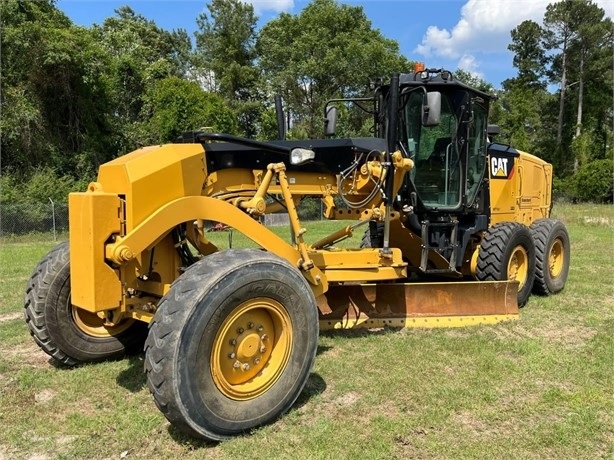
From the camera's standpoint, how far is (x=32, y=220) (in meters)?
18.6

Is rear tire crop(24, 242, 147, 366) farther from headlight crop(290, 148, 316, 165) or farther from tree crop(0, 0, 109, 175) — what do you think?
tree crop(0, 0, 109, 175)

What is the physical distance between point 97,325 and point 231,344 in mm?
1843

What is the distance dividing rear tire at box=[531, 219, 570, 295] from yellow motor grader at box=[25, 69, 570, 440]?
0.04 metres

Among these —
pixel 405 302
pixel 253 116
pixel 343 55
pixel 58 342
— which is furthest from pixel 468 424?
pixel 253 116

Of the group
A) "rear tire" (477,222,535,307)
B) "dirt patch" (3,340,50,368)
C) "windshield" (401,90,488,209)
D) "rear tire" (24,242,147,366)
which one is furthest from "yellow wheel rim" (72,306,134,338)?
"rear tire" (477,222,535,307)

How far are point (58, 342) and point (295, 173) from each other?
2465mm

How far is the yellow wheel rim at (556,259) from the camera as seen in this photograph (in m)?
8.28

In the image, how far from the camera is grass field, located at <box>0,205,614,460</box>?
137 inches

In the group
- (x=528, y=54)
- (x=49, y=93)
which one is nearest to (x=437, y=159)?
(x=49, y=93)

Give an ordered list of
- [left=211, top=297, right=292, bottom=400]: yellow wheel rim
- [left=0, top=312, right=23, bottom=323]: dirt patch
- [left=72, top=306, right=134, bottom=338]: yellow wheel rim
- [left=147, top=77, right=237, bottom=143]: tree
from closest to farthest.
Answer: [left=211, top=297, right=292, bottom=400]: yellow wheel rim, [left=72, top=306, right=134, bottom=338]: yellow wheel rim, [left=0, top=312, right=23, bottom=323]: dirt patch, [left=147, top=77, right=237, bottom=143]: tree

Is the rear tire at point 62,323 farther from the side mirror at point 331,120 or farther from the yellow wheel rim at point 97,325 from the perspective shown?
the side mirror at point 331,120

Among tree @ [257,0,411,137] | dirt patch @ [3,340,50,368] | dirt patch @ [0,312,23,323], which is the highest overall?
tree @ [257,0,411,137]

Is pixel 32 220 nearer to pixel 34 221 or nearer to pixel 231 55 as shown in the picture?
pixel 34 221

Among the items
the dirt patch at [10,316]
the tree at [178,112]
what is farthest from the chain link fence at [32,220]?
the dirt patch at [10,316]
